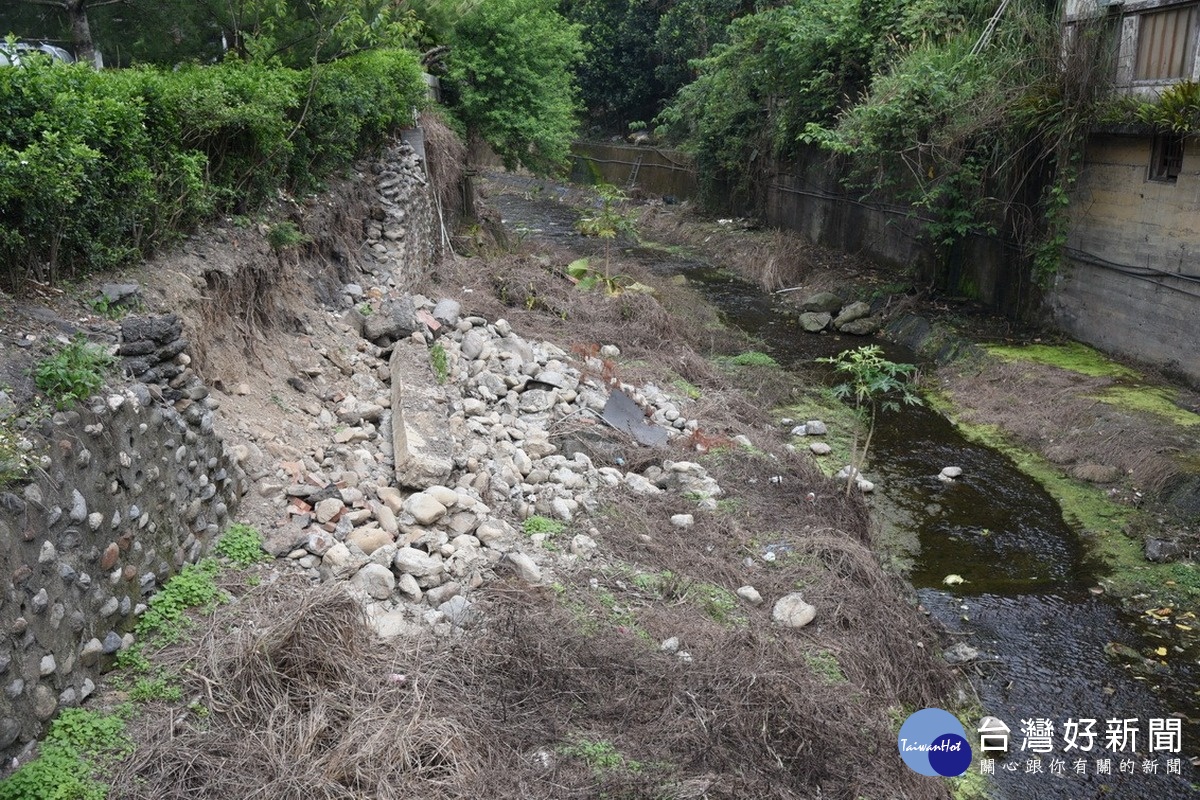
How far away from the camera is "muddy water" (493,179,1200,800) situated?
503cm

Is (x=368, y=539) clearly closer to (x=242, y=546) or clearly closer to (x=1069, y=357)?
(x=242, y=546)

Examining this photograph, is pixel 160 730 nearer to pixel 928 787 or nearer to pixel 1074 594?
pixel 928 787

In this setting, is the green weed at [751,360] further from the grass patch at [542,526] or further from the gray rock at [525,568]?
the gray rock at [525,568]

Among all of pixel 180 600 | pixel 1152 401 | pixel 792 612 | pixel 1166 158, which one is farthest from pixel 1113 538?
pixel 180 600

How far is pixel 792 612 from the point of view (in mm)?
5508

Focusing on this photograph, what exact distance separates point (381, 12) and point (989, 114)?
7.44 metres

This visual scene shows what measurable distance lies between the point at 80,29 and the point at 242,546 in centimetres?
509

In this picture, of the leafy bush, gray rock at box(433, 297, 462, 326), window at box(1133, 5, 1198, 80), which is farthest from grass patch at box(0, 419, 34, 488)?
the leafy bush

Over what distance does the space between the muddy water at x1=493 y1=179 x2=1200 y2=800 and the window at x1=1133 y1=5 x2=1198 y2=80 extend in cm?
454

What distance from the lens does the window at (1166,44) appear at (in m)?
9.62

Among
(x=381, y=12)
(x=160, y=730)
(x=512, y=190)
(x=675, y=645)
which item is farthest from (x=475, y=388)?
(x=512, y=190)

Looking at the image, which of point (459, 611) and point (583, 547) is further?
point (583, 547)

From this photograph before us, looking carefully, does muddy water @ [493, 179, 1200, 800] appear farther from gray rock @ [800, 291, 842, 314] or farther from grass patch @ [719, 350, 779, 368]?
gray rock @ [800, 291, 842, 314]

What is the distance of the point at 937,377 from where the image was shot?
1142 cm
